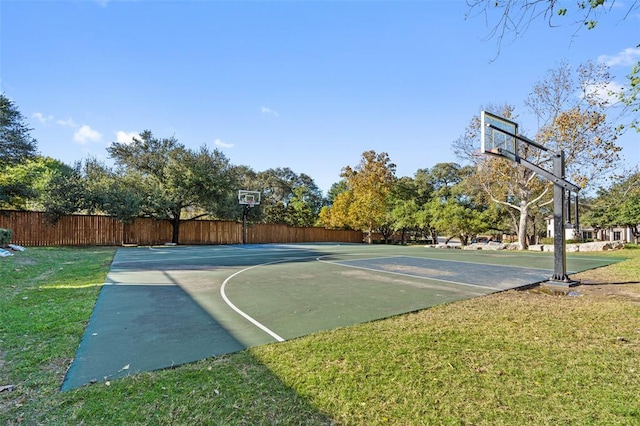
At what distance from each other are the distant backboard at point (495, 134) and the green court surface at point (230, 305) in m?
2.97

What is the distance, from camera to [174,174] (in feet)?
65.2

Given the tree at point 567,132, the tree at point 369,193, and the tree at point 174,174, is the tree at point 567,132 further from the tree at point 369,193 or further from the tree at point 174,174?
the tree at point 174,174

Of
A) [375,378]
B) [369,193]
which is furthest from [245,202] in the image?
[375,378]

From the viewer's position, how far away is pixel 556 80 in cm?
1593

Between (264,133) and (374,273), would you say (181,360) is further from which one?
(264,133)

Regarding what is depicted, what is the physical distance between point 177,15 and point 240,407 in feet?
31.8

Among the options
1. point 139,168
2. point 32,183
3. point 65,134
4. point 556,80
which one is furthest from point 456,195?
point 32,183

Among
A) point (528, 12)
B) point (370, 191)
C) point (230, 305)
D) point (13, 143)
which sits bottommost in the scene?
point (230, 305)

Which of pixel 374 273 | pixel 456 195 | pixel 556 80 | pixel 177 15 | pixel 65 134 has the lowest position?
pixel 374 273

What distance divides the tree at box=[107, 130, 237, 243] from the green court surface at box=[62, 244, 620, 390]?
1253 cm

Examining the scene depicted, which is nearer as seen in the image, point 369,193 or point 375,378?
point 375,378

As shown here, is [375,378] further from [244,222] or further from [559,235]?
[244,222]

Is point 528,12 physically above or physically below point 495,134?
below

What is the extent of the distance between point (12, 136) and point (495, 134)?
2045cm
